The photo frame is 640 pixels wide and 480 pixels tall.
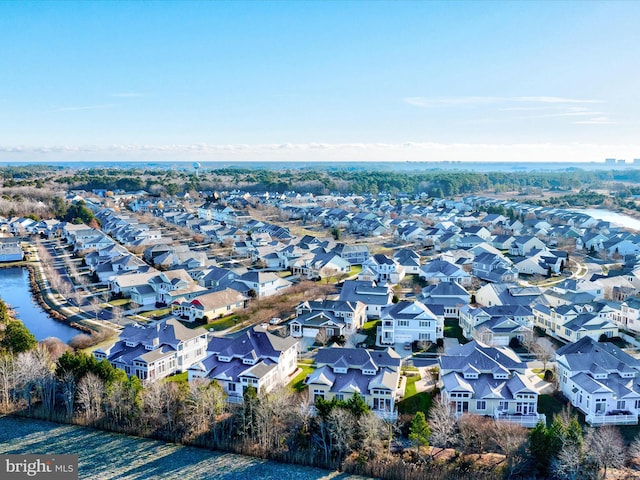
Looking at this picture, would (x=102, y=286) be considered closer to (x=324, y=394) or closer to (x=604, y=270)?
(x=324, y=394)

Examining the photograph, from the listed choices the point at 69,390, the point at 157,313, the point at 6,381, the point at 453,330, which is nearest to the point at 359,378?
the point at 453,330

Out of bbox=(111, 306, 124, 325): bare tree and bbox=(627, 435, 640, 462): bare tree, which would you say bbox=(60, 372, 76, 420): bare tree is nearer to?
bbox=(111, 306, 124, 325): bare tree

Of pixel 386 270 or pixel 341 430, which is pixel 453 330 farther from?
pixel 341 430

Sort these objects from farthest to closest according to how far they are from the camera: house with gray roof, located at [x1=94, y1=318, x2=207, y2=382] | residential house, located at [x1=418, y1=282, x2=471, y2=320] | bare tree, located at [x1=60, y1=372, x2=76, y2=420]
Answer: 1. residential house, located at [x1=418, y1=282, x2=471, y2=320]
2. house with gray roof, located at [x1=94, y1=318, x2=207, y2=382]
3. bare tree, located at [x1=60, y1=372, x2=76, y2=420]

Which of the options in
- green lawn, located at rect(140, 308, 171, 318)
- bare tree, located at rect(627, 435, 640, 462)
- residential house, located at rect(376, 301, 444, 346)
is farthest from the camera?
green lawn, located at rect(140, 308, 171, 318)

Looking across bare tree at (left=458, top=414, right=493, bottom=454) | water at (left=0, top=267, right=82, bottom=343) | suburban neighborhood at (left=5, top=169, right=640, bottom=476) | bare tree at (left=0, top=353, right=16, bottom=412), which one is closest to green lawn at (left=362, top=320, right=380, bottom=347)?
suburban neighborhood at (left=5, top=169, right=640, bottom=476)

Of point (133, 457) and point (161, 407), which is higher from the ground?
point (161, 407)
